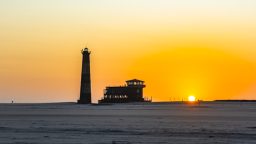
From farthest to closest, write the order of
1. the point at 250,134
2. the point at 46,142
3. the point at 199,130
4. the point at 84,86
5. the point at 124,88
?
the point at 124,88
the point at 84,86
the point at 199,130
the point at 250,134
the point at 46,142

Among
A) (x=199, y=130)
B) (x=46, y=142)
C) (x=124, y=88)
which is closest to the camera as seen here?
(x=46, y=142)

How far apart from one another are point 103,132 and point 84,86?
87152 mm

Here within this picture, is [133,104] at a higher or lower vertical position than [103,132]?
higher

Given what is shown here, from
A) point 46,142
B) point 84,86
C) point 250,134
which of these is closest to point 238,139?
point 250,134

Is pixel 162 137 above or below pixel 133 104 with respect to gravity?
below

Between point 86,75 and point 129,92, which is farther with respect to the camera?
point 129,92

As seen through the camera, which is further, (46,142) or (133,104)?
(133,104)

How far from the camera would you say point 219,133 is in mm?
47688

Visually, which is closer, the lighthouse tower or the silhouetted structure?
the lighthouse tower

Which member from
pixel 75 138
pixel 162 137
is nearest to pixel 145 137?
pixel 162 137

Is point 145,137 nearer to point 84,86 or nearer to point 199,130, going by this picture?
point 199,130

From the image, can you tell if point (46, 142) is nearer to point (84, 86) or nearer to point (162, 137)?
point (162, 137)

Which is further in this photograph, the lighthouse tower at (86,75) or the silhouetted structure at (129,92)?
the silhouetted structure at (129,92)

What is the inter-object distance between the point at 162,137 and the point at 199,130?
7.96 m
